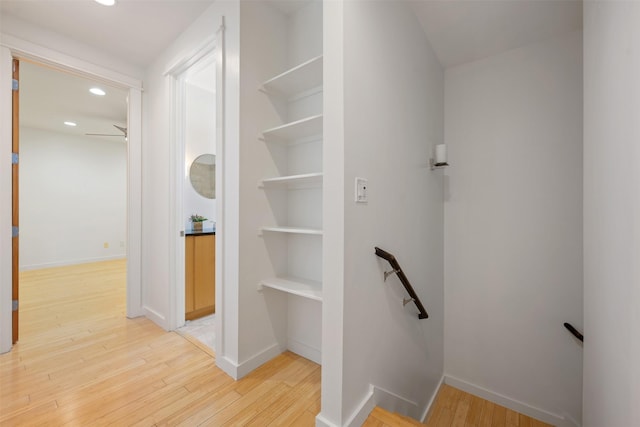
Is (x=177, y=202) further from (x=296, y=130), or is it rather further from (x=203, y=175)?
(x=296, y=130)

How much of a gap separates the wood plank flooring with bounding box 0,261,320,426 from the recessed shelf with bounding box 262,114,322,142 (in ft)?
5.79

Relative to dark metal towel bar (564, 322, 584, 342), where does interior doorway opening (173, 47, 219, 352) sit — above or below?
above

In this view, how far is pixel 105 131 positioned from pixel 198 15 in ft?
15.1

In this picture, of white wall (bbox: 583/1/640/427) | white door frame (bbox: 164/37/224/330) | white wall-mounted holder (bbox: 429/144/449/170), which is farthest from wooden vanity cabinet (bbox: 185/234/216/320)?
white wall (bbox: 583/1/640/427)

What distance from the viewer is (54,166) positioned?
5.32 m

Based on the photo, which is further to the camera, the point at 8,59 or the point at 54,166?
the point at 54,166

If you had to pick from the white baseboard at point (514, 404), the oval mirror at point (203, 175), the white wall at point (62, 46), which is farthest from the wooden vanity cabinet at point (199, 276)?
the white baseboard at point (514, 404)

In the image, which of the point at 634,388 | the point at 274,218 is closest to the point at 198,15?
the point at 274,218

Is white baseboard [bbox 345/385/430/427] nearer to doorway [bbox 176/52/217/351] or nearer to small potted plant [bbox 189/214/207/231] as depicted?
doorway [bbox 176/52/217/351]

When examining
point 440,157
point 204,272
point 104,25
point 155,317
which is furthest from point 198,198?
point 440,157

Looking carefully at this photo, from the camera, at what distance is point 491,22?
1.87 meters

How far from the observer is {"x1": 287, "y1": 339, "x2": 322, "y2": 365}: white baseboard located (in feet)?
6.74

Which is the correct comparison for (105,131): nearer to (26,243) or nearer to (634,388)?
(26,243)

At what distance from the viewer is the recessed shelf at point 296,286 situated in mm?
1768
